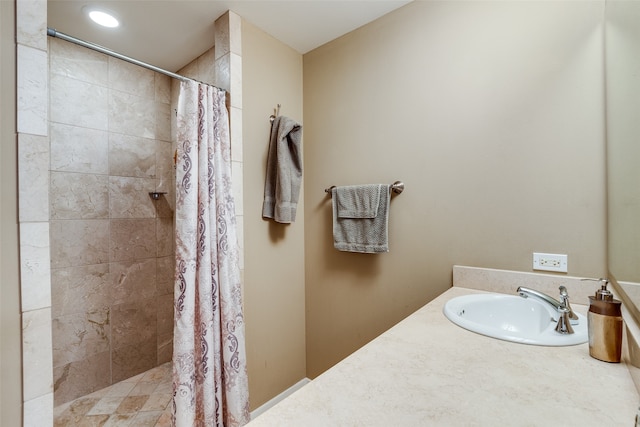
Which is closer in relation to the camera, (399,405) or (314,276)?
(399,405)

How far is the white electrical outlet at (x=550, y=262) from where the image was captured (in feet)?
4.03

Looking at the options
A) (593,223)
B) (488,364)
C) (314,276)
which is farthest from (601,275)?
(314,276)

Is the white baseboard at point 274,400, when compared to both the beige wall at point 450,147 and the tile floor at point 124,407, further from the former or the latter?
the tile floor at point 124,407

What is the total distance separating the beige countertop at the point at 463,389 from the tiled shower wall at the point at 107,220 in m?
2.09

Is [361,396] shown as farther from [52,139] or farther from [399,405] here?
[52,139]

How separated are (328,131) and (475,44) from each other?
964 millimetres

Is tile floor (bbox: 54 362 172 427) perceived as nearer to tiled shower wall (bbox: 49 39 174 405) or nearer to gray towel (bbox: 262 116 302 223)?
tiled shower wall (bbox: 49 39 174 405)

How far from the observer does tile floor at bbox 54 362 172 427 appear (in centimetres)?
174

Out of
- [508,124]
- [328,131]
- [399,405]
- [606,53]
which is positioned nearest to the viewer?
[399,405]

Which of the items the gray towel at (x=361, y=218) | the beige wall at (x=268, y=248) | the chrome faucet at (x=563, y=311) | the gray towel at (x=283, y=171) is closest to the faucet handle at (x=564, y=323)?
the chrome faucet at (x=563, y=311)

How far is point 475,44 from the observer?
1.44 meters

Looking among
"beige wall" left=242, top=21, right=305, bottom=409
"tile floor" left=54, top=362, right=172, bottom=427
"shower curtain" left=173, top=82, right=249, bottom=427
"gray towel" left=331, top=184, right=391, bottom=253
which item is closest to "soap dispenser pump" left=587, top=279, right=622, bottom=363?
"gray towel" left=331, top=184, right=391, bottom=253

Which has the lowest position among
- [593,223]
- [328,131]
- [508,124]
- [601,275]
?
[601,275]

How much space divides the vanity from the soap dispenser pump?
0.03 m
